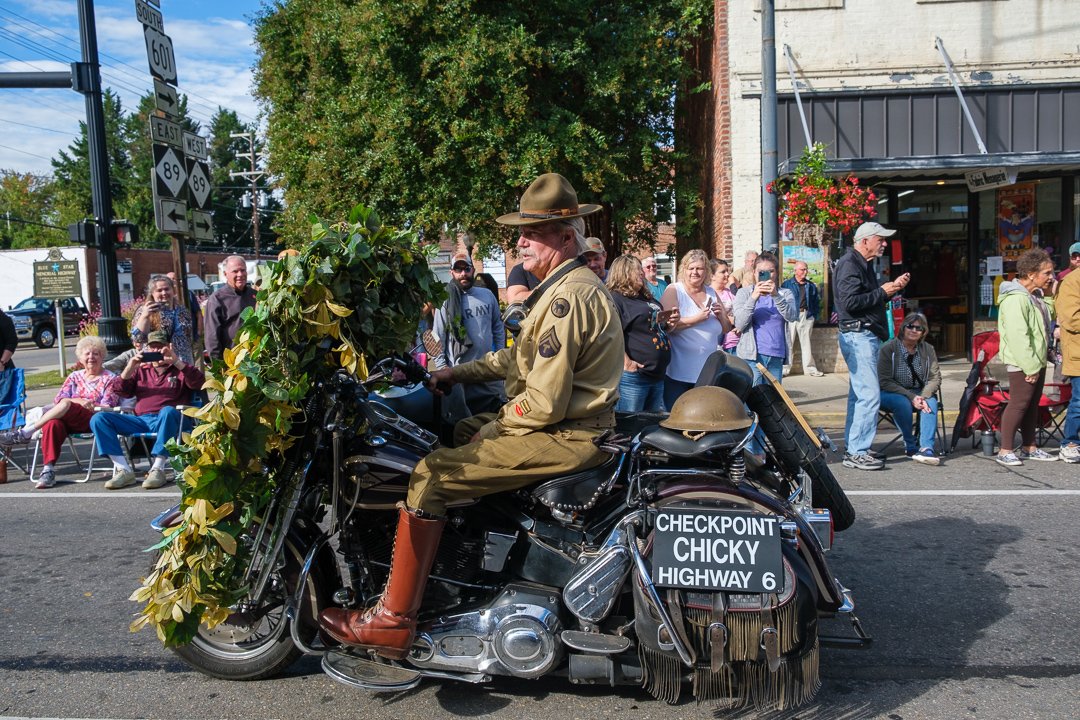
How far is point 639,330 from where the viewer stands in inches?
253

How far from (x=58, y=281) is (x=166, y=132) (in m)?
10.2

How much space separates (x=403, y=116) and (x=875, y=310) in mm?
9134

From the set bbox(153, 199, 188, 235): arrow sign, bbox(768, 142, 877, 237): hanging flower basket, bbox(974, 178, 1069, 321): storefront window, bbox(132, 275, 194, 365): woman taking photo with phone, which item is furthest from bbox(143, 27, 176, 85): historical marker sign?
bbox(974, 178, 1069, 321): storefront window

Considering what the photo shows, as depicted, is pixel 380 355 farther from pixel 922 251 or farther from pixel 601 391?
pixel 922 251

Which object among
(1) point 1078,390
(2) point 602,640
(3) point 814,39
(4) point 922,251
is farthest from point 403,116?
(2) point 602,640

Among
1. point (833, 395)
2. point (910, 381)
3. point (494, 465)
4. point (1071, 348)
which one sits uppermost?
point (1071, 348)

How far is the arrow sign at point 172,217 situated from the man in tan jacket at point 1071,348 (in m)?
8.30

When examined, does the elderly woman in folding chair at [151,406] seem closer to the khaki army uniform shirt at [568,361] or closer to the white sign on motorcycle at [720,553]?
the khaki army uniform shirt at [568,361]

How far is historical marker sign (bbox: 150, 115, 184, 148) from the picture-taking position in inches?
337

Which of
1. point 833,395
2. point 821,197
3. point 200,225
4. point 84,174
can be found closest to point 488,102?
point 821,197

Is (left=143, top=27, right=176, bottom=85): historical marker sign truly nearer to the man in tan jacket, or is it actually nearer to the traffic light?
the traffic light

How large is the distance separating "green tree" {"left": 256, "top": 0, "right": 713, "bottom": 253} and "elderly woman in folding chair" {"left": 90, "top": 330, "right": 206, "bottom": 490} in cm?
721

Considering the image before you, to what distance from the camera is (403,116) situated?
1410 centimetres

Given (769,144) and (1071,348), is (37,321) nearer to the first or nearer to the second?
(769,144)
